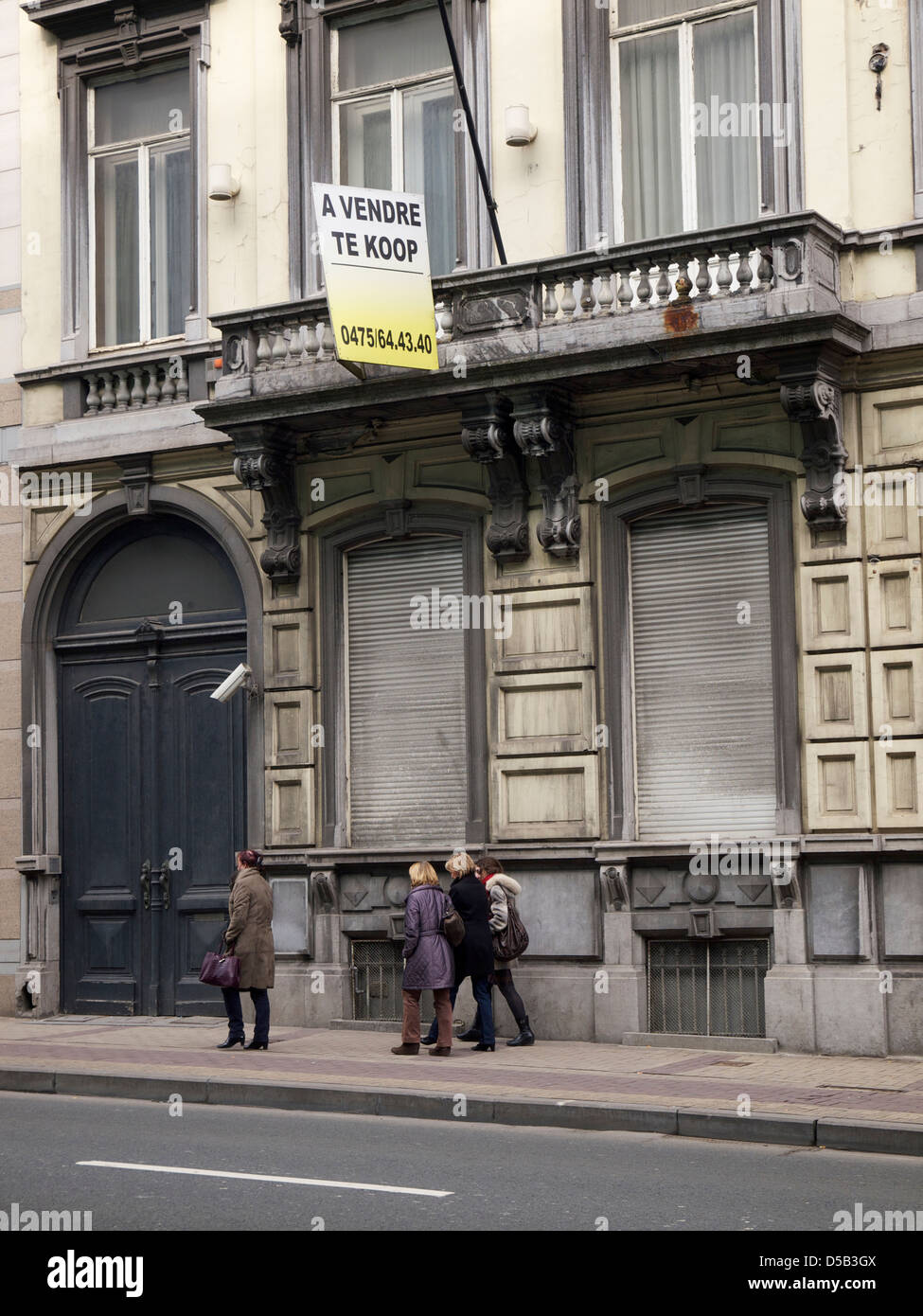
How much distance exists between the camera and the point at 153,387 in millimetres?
19344

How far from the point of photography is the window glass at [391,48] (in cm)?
1828

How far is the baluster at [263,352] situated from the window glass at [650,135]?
3601 millimetres

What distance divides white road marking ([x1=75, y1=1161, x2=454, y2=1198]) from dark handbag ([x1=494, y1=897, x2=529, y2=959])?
580cm

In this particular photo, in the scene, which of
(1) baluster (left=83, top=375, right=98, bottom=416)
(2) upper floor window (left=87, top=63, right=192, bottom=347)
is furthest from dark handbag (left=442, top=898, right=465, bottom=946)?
(2) upper floor window (left=87, top=63, right=192, bottom=347)

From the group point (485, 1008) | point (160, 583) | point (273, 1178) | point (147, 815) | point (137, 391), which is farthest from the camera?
point (160, 583)

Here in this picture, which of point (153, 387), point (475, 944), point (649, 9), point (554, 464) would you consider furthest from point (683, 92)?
point (475, 944)

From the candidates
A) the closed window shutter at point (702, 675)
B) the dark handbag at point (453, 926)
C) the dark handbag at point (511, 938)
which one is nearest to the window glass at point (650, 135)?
the closed window shutter at point (702, 675)

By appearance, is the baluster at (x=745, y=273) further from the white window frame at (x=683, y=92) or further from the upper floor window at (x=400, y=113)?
the upper floor window at (x=400, y=113)

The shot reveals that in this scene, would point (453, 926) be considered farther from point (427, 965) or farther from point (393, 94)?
point (393, 94)

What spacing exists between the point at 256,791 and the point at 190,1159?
7976 millimetres

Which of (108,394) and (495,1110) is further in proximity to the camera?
(108,394)

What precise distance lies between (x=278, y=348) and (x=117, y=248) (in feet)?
11.6
